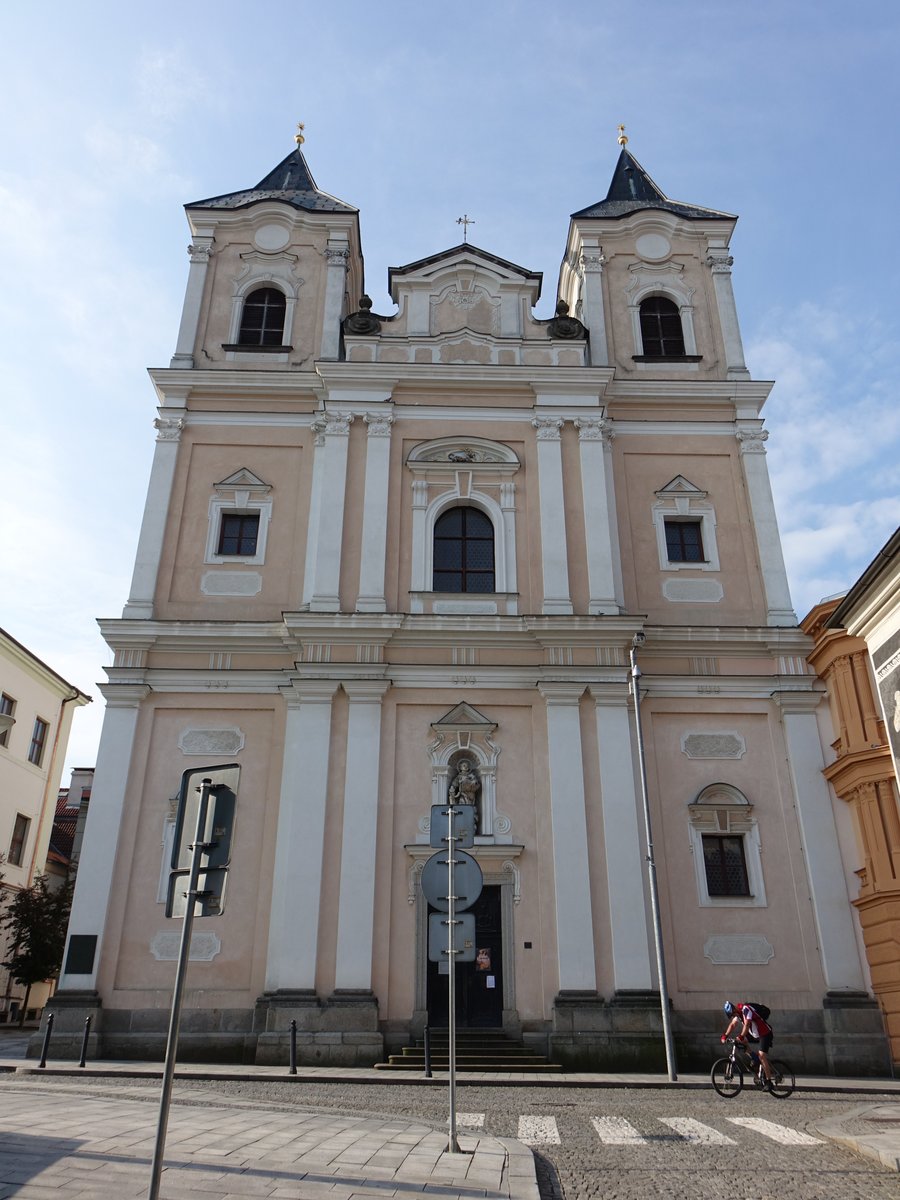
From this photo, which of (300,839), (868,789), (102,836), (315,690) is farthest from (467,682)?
(868,789)

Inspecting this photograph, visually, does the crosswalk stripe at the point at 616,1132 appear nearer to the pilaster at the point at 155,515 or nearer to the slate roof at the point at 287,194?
the pilaster at the point at 155,515

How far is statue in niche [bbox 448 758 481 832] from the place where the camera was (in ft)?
61.4

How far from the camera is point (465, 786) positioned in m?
18.8

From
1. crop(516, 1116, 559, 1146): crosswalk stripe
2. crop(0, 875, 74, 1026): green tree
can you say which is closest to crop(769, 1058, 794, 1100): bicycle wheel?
crop(516, 1116, 559, 1146): crosswalk stripe

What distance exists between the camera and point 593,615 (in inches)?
783

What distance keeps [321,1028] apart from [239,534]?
34.8ft

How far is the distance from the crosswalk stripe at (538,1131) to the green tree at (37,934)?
1867cm

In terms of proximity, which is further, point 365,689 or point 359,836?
point 365,689

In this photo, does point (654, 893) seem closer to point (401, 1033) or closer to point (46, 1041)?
point (401, 1033)

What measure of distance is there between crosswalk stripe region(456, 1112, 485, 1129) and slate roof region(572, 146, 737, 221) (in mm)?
22445

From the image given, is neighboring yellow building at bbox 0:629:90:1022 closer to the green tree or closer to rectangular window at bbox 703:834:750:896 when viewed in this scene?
the green tree

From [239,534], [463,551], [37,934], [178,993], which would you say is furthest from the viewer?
[37,934]

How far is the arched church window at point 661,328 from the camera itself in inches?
978

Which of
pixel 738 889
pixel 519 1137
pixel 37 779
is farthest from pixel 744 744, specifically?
pixel 37 779
